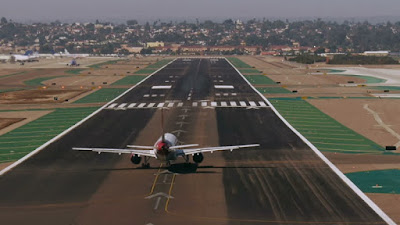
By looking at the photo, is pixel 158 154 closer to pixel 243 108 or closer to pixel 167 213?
pixel 167 213

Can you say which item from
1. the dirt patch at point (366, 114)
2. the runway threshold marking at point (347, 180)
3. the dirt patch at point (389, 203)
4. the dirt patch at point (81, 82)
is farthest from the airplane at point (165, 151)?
the dirt patch at point (81, 82)

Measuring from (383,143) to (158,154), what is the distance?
3228 cm

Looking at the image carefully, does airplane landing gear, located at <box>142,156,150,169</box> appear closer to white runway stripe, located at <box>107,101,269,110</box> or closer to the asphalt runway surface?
the asphalt runway surface

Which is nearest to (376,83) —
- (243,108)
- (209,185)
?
(243,108)

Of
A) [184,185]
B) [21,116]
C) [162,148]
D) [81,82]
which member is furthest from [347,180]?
[81,82]

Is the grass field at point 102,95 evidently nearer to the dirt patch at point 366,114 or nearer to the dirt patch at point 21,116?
the dirt patch at point 21,116

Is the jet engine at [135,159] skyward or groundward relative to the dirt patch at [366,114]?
skyward

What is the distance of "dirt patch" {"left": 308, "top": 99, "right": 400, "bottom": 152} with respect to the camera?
68.4m

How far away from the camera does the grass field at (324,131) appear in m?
61.3

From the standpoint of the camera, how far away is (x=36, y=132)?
72.8 metres

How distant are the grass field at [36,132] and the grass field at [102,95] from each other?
1294 cm

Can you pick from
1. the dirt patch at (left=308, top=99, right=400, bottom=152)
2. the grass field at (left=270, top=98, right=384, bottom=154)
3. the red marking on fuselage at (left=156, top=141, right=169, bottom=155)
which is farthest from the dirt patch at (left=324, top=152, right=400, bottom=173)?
the red marking on fuselage at (left=156, top=141, right=169, bottom=155)

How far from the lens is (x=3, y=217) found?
39094mm

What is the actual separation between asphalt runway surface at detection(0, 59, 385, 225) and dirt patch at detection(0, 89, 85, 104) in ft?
122
